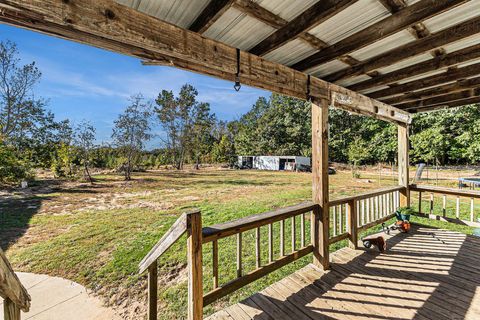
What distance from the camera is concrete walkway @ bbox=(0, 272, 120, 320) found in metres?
2.56

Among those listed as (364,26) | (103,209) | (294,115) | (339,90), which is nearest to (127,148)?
(103,209)

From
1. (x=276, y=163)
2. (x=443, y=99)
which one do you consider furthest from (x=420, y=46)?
(x=276, y=163)

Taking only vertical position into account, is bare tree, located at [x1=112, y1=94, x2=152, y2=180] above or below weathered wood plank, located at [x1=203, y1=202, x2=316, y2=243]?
above

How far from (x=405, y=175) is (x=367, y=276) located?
10.1 feet

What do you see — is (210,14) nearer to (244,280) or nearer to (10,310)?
(10,310)

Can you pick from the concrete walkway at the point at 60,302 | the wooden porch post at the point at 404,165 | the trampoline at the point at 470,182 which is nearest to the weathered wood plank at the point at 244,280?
the concrete walkway at the point at 60,302

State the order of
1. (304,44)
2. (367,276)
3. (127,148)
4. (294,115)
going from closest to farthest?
1. (304,44)
2. (367,276)
3. (127,148)
4. (294,115)

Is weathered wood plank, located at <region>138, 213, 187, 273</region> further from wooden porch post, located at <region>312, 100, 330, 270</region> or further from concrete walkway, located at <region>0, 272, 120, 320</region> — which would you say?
wooden porch post, located at <region>312, 100, 330, 270</region>

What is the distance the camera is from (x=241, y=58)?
2031mm

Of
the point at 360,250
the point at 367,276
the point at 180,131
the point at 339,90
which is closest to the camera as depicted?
the point at 367,276

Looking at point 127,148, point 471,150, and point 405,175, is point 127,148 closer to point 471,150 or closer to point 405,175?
point 405,175

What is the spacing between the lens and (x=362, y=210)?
3.92m

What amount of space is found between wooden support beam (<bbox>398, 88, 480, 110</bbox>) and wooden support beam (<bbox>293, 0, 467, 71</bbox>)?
3.16 metres

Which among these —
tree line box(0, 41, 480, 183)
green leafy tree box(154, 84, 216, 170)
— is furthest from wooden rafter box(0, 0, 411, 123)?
green leafy tree box(154, 84, 216, 170)
